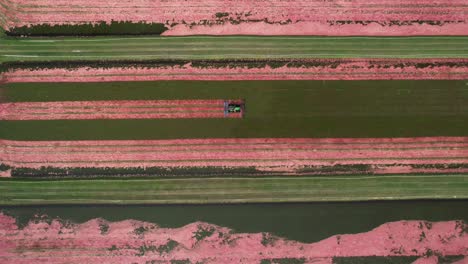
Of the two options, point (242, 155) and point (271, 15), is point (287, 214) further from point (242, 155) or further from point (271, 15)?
point (271, 15)

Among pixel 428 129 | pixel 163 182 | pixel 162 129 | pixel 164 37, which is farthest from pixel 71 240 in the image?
pixel 428 129

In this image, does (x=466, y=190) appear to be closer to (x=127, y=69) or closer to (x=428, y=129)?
(x=428, y=129)

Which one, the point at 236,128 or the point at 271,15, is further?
the point at 271,15

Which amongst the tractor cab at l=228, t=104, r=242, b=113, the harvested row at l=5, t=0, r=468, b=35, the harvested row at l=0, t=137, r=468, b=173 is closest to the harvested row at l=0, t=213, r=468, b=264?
the harvested row at l=0, t=137, r=468, b=173

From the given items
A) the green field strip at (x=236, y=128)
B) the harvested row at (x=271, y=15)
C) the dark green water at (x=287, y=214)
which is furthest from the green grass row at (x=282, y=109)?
the dark green water at (x=287, y=214)

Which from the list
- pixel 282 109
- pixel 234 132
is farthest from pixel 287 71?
pixel 234 132

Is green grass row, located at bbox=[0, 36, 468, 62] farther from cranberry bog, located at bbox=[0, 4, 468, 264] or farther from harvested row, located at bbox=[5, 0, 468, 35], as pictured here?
harvested row, located at bbox=[5, 0, 468, 35]
